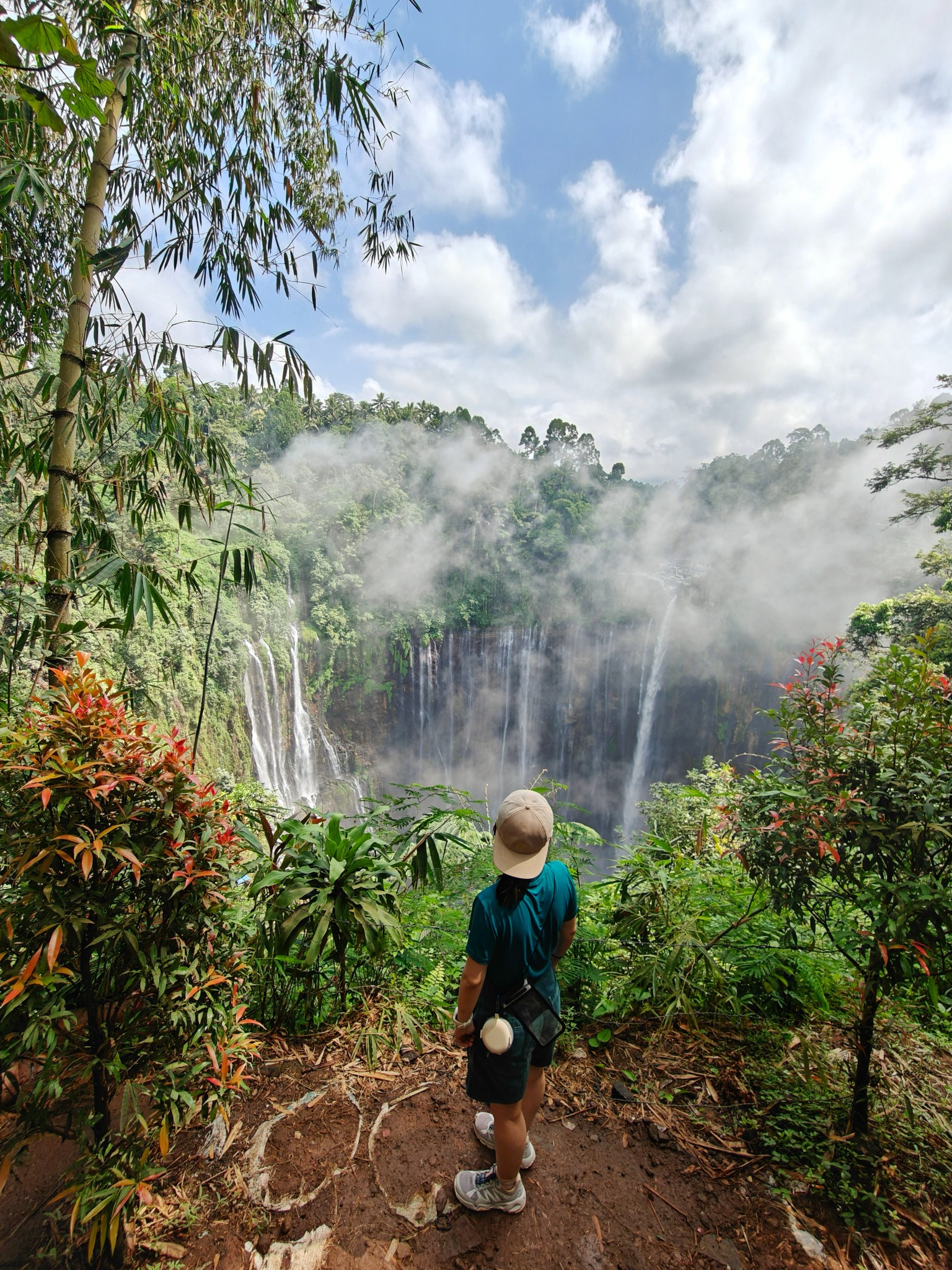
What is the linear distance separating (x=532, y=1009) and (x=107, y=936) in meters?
1.08

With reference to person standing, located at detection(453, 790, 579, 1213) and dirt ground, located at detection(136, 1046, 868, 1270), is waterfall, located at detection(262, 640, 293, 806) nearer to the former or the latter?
dirt ground, located at detection(136, 1046, 868, 1270)

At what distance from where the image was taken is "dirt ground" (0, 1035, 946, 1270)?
1.39m

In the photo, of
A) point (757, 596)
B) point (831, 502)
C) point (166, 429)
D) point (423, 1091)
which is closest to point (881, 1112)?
point (423, 1091)

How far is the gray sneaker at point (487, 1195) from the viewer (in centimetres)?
151

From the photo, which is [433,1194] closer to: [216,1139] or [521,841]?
[216,1139]

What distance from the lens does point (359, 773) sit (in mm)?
19984

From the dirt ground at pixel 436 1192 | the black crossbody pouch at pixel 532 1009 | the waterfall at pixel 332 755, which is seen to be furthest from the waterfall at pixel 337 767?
the black crossbody pouch at pixel 532 1009

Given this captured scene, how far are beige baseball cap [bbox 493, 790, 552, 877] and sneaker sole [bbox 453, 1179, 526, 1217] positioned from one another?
982 mm

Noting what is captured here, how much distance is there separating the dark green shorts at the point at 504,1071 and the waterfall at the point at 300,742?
17.3m

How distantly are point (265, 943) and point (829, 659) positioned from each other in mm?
2129

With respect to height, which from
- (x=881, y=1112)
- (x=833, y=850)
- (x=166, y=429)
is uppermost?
(x=166, y=429)

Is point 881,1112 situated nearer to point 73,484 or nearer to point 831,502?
point 73,484

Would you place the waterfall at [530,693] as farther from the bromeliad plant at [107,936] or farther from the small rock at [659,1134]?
the bromeliad plant at [107,936]

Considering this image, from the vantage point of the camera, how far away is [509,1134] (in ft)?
4.79
